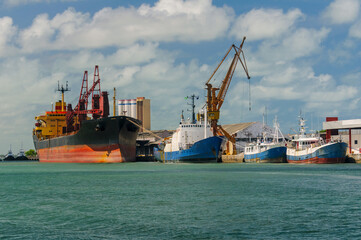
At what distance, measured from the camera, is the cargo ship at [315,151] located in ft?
211

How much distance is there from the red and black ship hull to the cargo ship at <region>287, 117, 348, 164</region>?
26515 mm

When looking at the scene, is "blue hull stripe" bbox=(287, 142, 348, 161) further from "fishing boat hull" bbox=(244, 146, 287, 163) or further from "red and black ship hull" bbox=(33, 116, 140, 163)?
"red and black ship hull" bbox=(33, 116, 140, 163)

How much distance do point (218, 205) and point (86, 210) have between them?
21.3 feet

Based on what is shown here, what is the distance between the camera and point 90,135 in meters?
81.0

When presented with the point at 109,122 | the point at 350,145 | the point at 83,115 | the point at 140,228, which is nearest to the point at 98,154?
the point at 109,122

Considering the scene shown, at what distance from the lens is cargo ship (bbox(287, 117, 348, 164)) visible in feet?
211

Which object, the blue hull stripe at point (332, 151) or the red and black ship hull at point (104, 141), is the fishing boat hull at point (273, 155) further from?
the red and black ship hull at point (104, 141)

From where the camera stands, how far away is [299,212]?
884 inches

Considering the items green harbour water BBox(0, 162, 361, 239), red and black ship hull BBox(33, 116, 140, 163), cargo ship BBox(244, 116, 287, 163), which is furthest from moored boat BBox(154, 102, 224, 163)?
green harbour water BBox(0, 162, 361, 239)

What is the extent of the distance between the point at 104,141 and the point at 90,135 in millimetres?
2591

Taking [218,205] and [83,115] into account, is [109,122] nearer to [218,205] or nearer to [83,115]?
[83,115]

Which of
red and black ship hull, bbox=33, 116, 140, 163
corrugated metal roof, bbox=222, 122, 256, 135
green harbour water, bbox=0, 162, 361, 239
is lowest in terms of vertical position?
green harbour water, bbox=0, 162, 361, 239

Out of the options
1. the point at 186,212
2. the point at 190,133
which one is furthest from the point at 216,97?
the point at 186,212

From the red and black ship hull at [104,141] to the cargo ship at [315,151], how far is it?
26515 millimetres
